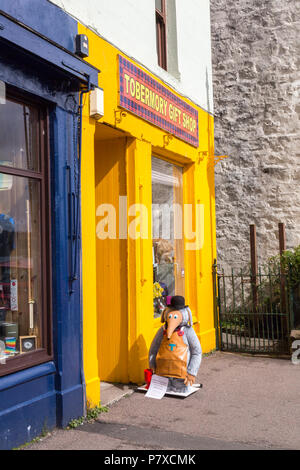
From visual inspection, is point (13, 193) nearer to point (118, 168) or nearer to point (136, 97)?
point (118, 168)

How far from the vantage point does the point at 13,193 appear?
4.64m

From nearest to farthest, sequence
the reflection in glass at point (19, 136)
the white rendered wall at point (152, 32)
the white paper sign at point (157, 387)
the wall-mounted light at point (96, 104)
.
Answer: the reflection in glass at point (19, 136) → the wall-mounted light at point (96, 104) → the white rendered wall at point (152, 32) → the white paper sign at point (157, 387)

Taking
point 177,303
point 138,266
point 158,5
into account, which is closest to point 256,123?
point 158,5

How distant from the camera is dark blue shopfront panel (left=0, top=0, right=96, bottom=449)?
14.4 feet

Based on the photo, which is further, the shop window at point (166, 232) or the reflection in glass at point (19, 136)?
the shop window at point (166, 232)

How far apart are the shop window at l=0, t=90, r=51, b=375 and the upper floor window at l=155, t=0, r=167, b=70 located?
344 centimetres

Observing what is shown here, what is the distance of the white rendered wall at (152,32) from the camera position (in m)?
5.64

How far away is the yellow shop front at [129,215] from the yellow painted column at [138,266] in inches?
0.5

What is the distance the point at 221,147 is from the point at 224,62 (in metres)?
1.95

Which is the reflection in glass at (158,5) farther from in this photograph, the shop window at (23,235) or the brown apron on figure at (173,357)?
the brown apron on figure at (173,357)

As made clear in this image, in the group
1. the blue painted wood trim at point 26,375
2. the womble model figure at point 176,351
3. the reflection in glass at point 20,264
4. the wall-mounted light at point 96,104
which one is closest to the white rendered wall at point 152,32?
the wall-mounted light at point 96,104

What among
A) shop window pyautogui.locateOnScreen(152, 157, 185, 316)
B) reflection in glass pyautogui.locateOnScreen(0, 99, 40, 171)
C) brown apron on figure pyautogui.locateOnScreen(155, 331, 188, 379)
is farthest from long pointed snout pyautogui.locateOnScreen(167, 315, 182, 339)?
reflection in glass pyautogui.locateOnScreen(0, 99, 40, 171)

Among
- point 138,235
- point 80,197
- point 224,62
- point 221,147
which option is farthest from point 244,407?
point 224,62

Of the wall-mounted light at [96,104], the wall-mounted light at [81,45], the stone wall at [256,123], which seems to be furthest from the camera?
the stone wall at [256,123]
